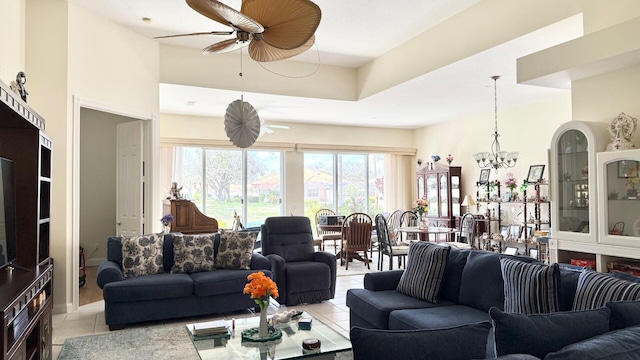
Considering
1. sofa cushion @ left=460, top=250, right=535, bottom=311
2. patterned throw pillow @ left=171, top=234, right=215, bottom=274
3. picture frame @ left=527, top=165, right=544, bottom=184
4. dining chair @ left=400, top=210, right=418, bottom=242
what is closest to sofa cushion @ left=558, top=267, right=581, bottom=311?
sofa cushion @ left=460, top=250, right=535, bottom=311

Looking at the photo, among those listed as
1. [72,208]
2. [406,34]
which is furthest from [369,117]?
[72,208]

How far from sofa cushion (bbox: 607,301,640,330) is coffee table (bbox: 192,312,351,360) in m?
→ 1.52

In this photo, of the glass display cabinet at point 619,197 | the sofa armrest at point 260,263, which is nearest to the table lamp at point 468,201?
the glass display cabinet at point 619,197

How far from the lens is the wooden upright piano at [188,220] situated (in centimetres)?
617

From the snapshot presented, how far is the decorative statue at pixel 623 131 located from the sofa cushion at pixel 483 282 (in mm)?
1488

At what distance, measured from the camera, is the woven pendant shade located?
5.02m

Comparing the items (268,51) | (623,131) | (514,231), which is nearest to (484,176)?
(514,231)

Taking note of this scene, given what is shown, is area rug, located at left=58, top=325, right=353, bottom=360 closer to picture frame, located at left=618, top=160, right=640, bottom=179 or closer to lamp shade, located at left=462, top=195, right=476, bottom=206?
picture frame, located at left=618, top=160, right=640, bottom=179

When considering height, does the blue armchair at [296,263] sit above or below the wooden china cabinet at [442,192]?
below

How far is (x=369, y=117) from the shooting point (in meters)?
8.91

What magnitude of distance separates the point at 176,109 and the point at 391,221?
5.17 m

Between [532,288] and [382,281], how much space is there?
1.46 meters

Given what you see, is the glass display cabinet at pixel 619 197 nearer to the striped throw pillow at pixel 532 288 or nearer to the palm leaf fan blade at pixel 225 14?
the striped throw pillow at pixel 532 288

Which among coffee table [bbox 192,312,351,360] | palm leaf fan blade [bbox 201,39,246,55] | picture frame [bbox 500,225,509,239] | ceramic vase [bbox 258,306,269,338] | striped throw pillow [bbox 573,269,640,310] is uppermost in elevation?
palm leaf fan blade [bbox 201,39,246,55]
